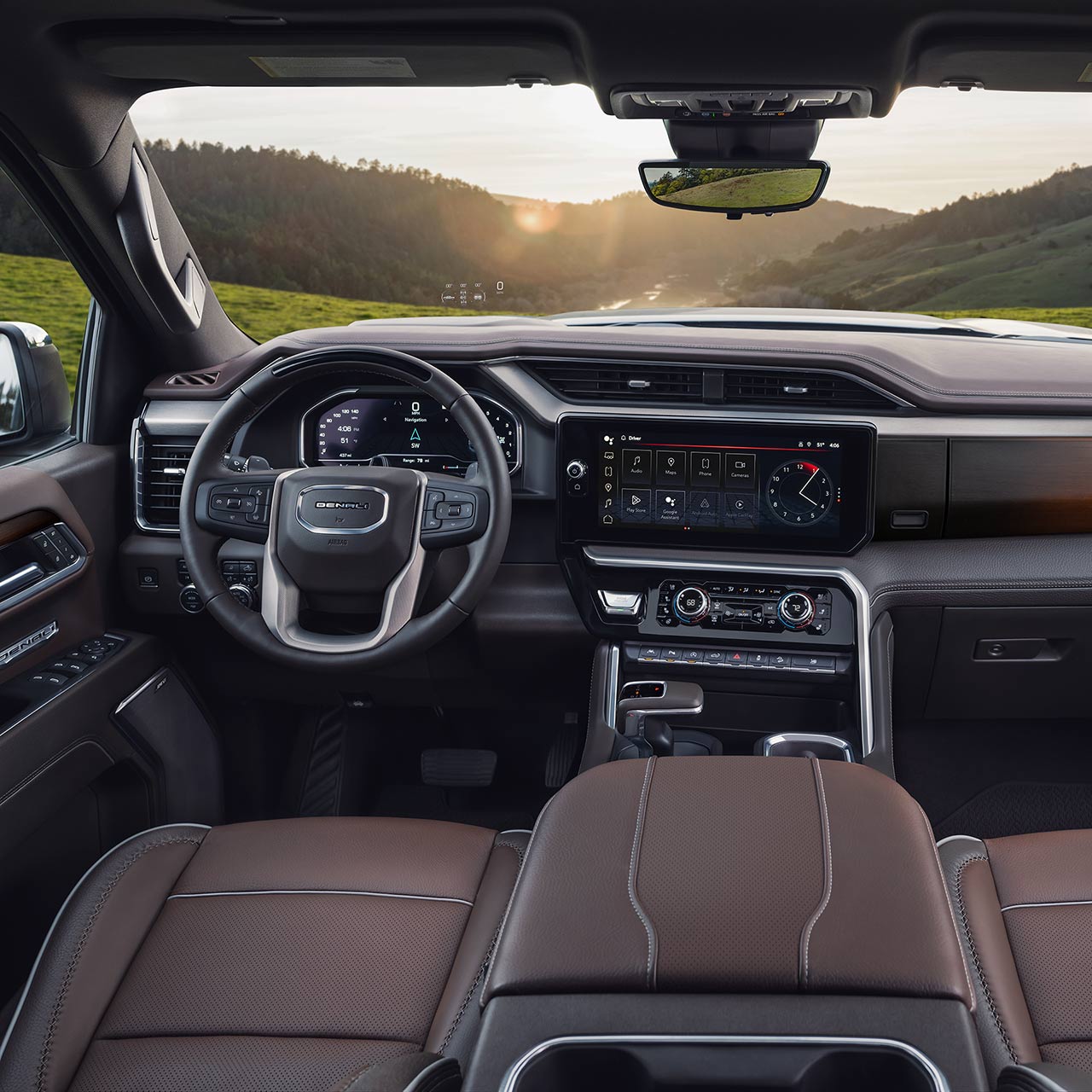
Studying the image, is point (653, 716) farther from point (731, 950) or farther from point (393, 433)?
point (731, 950)

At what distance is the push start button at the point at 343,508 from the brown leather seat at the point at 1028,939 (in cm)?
131

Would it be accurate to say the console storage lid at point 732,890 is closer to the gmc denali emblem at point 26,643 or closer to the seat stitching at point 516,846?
the seat stitching at point 516,846

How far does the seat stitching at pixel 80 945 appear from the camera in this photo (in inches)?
54.6

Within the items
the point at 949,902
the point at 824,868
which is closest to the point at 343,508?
the point at 824,868

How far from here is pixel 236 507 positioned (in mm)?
2383

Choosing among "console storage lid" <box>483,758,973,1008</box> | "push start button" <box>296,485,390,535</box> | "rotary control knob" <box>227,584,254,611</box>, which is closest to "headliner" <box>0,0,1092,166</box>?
"push start button" <box>296,485,390,535</box>

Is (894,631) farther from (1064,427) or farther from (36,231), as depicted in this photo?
(36,231)

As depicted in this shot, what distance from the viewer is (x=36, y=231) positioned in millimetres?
2549

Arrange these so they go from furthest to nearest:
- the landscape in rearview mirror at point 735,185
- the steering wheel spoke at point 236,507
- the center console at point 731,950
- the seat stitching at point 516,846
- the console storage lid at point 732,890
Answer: the steering wheel spoke at point 236,507, the landscape in rearview mirror at point 735,185, the seat stitching at point 516,846, the console storage lid at point 732,890, the center console at point 731,950

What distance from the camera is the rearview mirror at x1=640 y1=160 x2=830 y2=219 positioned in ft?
7.33

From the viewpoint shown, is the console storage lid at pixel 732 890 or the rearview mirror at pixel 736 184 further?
the rearview mirror at pixel 736 184

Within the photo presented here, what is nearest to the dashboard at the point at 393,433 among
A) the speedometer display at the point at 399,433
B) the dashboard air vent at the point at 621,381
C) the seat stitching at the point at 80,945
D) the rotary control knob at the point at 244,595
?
the speedometer display at the point at 399,433

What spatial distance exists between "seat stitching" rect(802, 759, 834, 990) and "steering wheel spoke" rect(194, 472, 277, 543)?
1.34 metres

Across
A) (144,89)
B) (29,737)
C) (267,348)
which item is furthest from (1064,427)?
(29,737)
